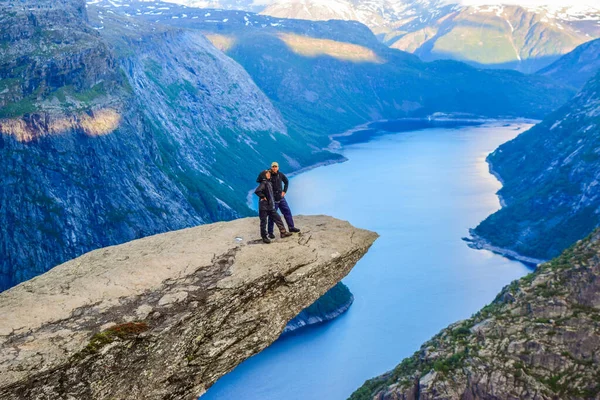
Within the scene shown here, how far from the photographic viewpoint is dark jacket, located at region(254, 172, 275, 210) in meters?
32.7

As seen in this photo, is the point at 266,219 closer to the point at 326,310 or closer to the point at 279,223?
the point at 279,223

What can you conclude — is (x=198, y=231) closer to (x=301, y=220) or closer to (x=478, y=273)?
(x=301, y=220)

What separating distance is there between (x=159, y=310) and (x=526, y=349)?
4687cm

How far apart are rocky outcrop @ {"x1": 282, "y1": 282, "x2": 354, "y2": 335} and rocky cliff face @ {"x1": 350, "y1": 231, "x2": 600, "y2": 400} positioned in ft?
224

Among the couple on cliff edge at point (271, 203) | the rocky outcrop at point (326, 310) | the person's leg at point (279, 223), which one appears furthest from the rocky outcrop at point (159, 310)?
the rocky outcrop at point (326, 310)

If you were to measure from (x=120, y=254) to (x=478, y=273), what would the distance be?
5391 inches

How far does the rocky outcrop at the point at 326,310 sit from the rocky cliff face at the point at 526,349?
68.2 meters

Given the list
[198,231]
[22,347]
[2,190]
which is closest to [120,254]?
[198,231]

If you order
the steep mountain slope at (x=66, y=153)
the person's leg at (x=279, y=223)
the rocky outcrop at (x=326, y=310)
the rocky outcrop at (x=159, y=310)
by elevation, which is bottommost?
the rocky outcrop at (x=326, y=310)

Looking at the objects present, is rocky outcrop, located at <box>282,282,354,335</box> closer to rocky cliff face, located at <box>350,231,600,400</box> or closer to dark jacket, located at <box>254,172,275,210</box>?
rocky cliff face, located at <box>350,231,600,400</box>

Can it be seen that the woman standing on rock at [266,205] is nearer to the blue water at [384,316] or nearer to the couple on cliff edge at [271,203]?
the couple on cliff edge at [271,203]

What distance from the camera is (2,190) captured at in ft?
447

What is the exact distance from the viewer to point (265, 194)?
32938 millimetres

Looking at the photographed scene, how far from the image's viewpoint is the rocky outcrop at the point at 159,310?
79.8ft
